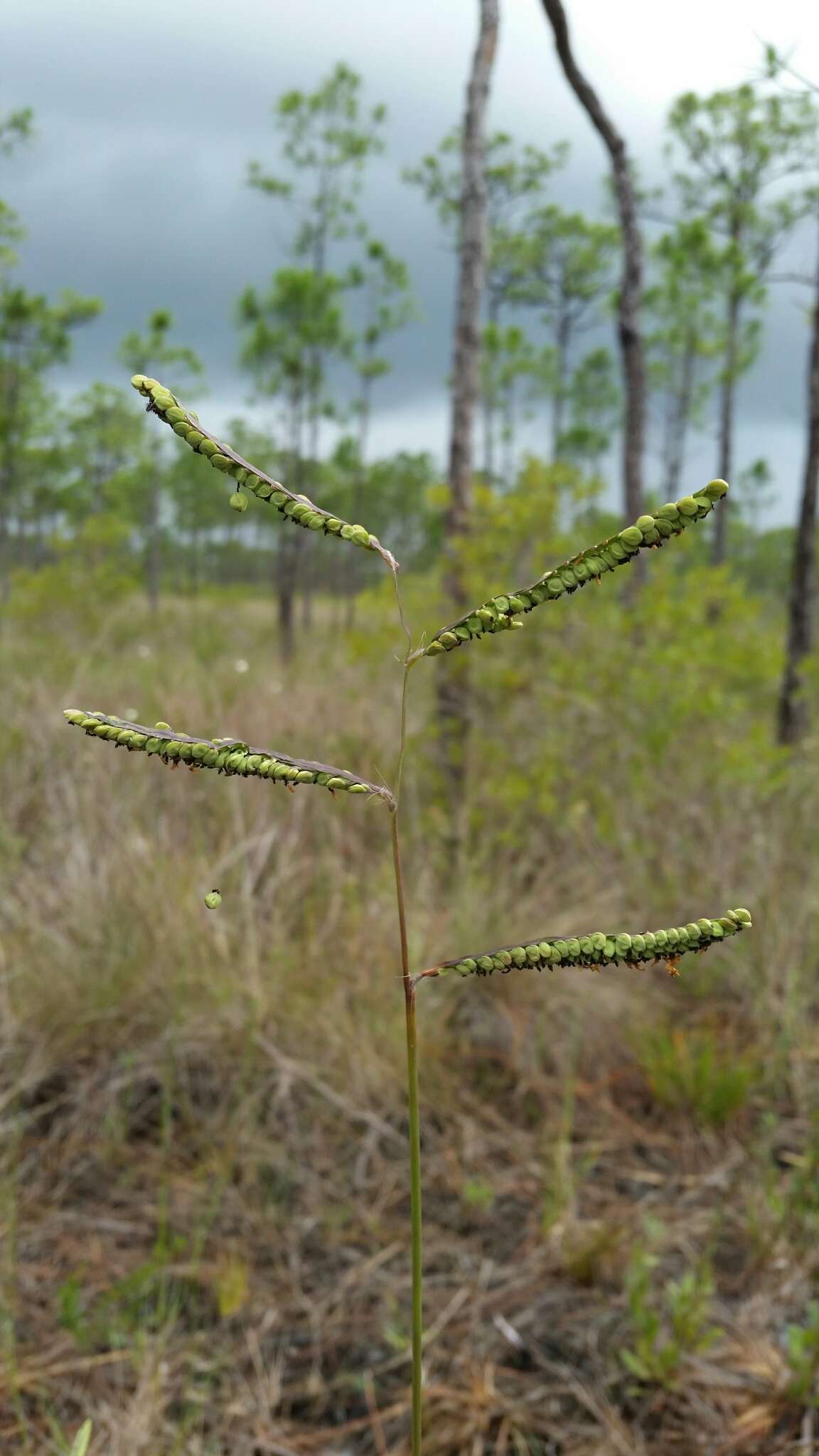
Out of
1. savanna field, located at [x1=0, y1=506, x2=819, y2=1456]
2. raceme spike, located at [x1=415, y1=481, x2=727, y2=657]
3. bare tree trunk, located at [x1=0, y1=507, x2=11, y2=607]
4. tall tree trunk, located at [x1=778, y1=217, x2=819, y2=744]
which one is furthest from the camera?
bare tree trunk, located at [x1=0, y1=507, x2=11, y2=607]

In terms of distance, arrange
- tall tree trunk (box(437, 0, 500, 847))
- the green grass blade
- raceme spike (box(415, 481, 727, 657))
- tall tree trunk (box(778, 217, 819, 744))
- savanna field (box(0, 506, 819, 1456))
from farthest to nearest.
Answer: tall tree trunk (box(778, 217, 819, 744)), tall tree trunk (box(437, 0, 500, 847)), savanna field (box(0, 506, 819, 1456)), the green grass blade, raceme spike (box(415, 481, 727, 657))

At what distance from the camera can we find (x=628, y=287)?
9375 mm

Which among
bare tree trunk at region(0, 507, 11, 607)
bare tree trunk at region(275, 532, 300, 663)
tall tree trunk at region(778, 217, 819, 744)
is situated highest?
bare tree trunk at region(0, 507, 11, 607)

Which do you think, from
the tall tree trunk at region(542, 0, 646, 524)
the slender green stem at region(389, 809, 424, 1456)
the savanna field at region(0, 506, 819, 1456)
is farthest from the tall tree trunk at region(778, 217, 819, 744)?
the slender green stem at region(389, 809, 424, 1456)

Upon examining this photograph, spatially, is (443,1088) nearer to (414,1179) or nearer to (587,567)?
(414,1179)

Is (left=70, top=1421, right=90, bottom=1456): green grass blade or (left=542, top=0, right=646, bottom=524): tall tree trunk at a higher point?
(left=542, top=0, right=646, bottom=524): tall tree trunk

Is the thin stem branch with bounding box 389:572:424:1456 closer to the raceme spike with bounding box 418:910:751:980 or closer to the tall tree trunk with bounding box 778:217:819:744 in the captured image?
the raceme spike with bounding box 418:910:751:980

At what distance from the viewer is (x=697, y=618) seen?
5.65 metres

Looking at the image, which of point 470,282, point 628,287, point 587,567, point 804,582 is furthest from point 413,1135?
point 628,287

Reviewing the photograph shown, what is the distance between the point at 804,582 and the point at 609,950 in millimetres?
7390

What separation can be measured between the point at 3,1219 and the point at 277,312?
22302 mm

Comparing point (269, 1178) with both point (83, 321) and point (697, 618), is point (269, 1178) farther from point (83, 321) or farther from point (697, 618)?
point (83, 321)

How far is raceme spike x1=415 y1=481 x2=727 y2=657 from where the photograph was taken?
510 millimetres

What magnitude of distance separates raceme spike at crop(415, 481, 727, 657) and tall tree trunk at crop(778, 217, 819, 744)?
6.77 metres
